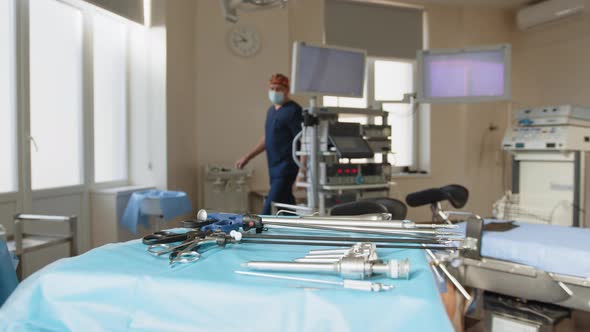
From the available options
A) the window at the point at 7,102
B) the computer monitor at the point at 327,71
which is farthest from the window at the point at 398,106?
the window at the point at 7,102

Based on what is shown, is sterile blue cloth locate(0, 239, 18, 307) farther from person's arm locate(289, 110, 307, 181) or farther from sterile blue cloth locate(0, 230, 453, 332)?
person's arm locate(289, 110, 307, 181)

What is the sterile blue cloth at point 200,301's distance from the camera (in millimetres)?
869

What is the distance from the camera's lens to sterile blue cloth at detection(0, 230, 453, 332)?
2.85ft

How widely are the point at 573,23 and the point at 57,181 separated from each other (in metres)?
5.47

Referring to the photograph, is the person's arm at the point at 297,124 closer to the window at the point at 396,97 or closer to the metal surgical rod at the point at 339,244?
the metal surgical rod at the point at 339,244

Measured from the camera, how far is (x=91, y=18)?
3.61m

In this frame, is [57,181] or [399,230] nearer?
[399,230]

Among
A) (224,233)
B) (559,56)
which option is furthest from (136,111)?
(559,56)

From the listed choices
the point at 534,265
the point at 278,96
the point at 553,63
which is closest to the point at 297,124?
the point at 278,96

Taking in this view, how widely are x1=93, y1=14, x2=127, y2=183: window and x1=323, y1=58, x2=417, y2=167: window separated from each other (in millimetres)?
2621

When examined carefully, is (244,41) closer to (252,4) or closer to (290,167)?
(290,167)

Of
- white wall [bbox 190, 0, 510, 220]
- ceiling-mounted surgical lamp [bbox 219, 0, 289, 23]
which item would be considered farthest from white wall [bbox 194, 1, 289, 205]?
ceiling-mounted surgical lamp [bbox 219, 0, 289, 23]

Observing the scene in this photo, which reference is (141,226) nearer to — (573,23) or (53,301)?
(53,301)

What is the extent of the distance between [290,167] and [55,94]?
177 cm
